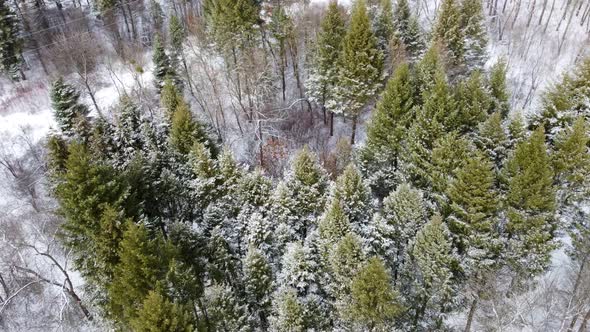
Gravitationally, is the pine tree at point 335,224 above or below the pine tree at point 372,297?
above

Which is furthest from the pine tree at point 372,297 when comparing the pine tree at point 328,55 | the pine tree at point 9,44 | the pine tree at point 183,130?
the pine tree at point 9,44

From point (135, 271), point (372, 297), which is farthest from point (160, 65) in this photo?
point (372, 297)

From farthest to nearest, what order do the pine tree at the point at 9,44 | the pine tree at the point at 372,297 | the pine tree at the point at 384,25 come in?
the pine tree at the point at 9,44, the pine tree at the point at 384,25, the pine tree at the point at 372,297

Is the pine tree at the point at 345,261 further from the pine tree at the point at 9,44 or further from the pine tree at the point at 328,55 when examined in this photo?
the pine tree at the point at 9,44

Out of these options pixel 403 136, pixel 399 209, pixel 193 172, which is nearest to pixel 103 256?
pixel 193 172

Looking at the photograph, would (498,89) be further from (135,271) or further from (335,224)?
(135,271)

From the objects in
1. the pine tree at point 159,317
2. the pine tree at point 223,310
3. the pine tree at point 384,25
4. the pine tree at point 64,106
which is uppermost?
the pine tree at point 384,25
